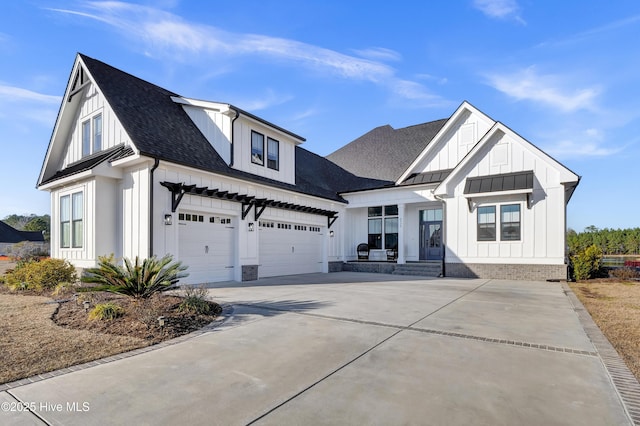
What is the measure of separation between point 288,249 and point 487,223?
29.9 feet

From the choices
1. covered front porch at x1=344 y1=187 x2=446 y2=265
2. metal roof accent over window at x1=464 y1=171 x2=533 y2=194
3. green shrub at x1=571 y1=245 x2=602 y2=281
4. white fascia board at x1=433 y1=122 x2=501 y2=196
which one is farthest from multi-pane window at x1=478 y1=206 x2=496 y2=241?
green shrub at x1=571 y1=245 x2=602 y2=281

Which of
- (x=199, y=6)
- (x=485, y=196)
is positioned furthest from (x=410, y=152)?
(x=199, y=6)

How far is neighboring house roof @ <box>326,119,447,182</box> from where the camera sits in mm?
19500

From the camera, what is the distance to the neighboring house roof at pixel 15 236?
1838 inches

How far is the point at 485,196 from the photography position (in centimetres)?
1454

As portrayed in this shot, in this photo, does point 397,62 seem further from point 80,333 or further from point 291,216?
point 80,333

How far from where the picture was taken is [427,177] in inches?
671

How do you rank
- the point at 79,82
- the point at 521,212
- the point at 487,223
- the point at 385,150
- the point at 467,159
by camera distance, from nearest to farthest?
the point at 79,82 < the point at 521,212 < the point at 487,223 < the point at 467,159 < the point at 385,150

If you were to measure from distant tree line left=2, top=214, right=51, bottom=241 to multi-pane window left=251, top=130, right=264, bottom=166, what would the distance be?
51.6 meters

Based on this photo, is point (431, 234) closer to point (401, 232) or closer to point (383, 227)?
point (401, 232)

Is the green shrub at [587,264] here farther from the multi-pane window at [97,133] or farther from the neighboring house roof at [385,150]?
the multi-pane window at [97,133]

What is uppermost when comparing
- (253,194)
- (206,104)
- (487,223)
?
(206,104)

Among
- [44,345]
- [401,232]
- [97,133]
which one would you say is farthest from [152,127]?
[401,232]

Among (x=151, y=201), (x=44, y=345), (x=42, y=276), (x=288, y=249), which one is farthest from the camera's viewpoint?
(x=288, y=249)
